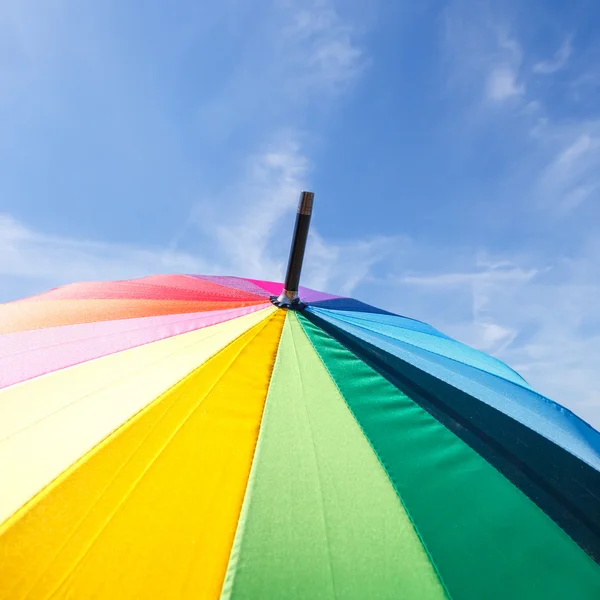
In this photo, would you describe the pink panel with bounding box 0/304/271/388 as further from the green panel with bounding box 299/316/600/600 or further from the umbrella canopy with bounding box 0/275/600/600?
the green panel with bounding box 299/316/600/600

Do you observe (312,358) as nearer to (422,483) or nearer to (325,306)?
(422,483)

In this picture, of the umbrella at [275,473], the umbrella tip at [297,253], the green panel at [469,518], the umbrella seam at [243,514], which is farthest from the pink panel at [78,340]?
the green panel at [469,518]

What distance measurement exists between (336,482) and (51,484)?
0.97 metres

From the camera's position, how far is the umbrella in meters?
1.38

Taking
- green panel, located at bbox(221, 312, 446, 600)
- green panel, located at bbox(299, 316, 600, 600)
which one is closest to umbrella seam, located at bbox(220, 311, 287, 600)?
green panel, located at bbox(221, 312, 446, 600)

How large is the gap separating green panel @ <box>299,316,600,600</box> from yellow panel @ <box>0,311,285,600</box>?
59 centimetres

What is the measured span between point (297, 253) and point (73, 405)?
5.69 ft

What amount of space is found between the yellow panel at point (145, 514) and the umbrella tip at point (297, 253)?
1437 millimetres

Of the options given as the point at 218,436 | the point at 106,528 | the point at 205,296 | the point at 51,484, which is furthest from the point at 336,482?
the point at 205,296

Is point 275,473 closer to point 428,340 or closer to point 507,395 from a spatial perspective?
point 507,395

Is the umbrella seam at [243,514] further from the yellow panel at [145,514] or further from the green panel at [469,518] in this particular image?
the green panel at [469,518]

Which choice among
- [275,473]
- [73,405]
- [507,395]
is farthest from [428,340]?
[73,405]

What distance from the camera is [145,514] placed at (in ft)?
4.84

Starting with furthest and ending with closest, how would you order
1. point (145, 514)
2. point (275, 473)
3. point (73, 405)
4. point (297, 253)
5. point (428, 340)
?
point (428, 340) → point (297, 253) → point (73, 405) → point (275, 473) → point (145, 514)
